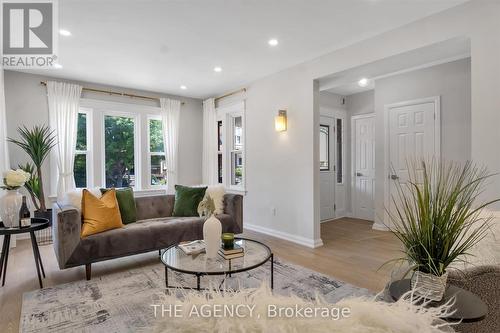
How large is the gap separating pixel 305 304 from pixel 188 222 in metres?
2.92

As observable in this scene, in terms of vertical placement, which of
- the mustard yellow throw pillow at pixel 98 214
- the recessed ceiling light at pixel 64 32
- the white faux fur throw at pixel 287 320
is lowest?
the mustard yellow throw pillow at pixel 98 214

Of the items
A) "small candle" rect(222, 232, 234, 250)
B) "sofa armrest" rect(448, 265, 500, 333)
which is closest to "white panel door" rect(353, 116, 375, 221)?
"small candle" rect(222, 232, 234, 250)

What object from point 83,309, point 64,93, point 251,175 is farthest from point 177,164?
point 83,309

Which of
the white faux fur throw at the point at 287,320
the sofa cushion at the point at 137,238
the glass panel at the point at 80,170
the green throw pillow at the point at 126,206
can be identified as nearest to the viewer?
the white faux fur throw at the point at 287,320

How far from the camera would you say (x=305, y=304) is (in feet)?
2.12

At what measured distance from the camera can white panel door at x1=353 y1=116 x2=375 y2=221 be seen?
543cm

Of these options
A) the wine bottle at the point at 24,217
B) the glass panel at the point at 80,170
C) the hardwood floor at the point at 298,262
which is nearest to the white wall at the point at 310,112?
the hardwood floor at the point at 298,262

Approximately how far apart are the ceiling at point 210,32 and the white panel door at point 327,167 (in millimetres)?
1901

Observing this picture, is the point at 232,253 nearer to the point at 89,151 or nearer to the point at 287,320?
the point at 287,320

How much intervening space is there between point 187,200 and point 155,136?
7.27 ft

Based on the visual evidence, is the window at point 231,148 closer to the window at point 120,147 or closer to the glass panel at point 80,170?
the window at point 120,147

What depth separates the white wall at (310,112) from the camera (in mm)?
2320

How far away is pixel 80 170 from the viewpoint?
4719 millimetres

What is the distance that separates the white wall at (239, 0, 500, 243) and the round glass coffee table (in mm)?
1718
